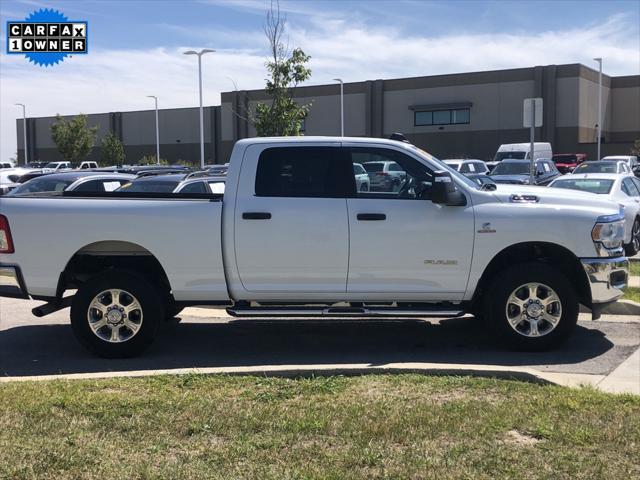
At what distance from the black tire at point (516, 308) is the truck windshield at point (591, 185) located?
7.48 m

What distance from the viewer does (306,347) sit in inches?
293

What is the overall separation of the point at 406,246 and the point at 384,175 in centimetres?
76

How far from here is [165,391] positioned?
5500mm

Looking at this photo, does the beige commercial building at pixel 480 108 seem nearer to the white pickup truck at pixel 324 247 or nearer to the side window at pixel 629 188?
the side window at pixel 629 188

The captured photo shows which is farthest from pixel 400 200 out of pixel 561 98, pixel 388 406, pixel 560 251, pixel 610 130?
pixel 610 130

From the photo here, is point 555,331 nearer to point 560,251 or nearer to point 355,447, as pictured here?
point 560,251

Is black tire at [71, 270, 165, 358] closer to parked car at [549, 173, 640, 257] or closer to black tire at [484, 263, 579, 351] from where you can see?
black tire at [484, 263, 579, 351]

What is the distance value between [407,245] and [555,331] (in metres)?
1.62

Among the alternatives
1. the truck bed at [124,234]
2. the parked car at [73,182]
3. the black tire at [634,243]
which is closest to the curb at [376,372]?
the truck bed at [124,234]

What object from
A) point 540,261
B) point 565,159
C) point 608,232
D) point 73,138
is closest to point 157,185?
point 540,261

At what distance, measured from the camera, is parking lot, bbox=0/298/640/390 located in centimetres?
638

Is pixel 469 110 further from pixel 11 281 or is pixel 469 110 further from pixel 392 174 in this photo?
pixel 11 281

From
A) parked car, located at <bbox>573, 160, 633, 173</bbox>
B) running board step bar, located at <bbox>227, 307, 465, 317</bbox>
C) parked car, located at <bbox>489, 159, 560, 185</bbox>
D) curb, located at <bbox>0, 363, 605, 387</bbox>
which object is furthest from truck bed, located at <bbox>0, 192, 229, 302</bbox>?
parked car, located at <bbox>573, 160, 633, 173</bbox>

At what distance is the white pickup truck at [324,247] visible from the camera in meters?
6.84
